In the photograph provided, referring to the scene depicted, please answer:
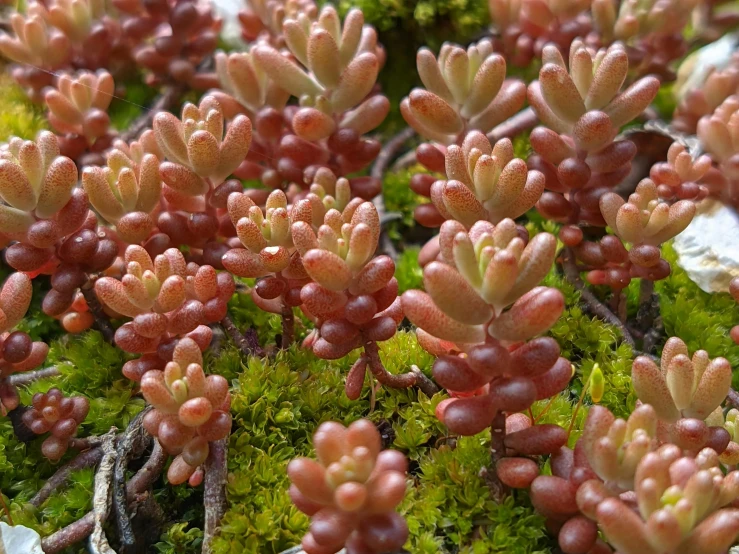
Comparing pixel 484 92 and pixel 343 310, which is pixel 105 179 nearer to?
pixel 343 310

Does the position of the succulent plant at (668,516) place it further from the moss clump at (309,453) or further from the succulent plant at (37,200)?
the succulent plant at (37,200)

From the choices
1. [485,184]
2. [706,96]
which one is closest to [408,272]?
[485,184]

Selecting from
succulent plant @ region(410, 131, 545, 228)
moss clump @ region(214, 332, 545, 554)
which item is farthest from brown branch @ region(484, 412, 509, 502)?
succulent plant @ region(410, 131, 545, 228)

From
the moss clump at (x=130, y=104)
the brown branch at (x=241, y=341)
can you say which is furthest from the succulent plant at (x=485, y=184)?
the moss clump at (x=130, y=104)

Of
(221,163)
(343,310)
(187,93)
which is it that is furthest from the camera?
(187,93)

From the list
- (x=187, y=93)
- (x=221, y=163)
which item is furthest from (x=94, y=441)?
(x=187, y=93)

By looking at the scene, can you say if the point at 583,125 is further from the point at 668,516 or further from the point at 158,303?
the point at 158,303
